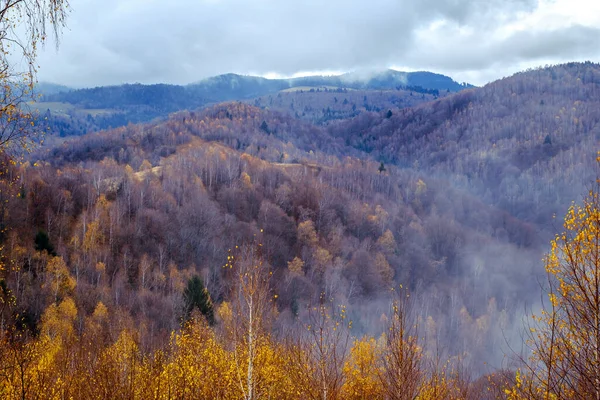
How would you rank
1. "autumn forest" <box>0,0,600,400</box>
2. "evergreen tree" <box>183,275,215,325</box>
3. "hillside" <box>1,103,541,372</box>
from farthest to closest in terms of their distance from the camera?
"hillside" <box>1,103,541,372</box> < "evergreen tree" <box>183,275,215,325</box> < "autumn forest" <box>0,0,600,400</box>

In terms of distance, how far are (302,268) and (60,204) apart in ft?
149

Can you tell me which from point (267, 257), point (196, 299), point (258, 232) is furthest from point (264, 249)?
point (267, 257)

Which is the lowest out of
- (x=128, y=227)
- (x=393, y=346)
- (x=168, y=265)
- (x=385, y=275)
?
(x=385, y=275)

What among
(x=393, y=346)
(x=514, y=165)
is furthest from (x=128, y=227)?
(x=514, y=165)

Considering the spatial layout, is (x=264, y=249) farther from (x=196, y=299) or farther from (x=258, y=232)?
(x=196, y=299)

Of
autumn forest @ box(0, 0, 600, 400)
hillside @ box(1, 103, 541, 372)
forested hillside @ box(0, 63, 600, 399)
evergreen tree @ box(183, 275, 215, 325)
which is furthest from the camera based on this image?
hillside @ box(1, 103, 541, 372)

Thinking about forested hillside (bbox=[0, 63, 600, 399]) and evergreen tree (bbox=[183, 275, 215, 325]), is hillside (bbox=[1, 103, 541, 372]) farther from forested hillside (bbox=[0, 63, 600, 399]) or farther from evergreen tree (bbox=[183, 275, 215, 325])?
evergreen tree (bbox=[183, 275, 215, 325])

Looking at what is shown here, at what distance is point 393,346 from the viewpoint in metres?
10.1

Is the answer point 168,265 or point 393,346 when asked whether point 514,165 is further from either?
point 393,346

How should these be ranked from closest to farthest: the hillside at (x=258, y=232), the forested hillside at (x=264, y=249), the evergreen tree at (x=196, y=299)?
the forested hillside at (x=264, y=249) → the evergreen tree at (x=196, y=299) → the hillside at (x=258, y=232)

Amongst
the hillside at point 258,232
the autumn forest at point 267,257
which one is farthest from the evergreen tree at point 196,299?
the hillside at point 258,232

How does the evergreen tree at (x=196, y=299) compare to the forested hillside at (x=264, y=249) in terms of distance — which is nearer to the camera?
the forested hillside at (x=264, y=249)

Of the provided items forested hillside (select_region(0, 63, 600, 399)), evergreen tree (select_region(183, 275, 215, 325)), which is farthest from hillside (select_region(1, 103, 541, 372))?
evergreen tree (select_region(183, 275, 215, 325))

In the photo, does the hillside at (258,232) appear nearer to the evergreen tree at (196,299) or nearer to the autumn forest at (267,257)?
the autumn forest at (267,257)
